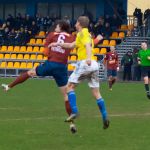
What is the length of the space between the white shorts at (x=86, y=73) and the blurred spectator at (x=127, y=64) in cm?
2504

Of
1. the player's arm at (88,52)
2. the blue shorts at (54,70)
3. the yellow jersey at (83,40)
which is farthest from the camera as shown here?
the blue shorts at (54,70)

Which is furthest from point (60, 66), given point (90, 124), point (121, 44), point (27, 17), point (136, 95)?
point (27, 17)

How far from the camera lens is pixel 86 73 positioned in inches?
499

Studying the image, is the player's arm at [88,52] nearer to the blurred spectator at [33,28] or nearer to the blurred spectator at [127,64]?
the blurred spectator at [127,64]

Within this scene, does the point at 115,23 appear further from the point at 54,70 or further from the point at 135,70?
the point at 54,70

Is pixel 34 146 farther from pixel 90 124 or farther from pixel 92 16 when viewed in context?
pixel 92 16

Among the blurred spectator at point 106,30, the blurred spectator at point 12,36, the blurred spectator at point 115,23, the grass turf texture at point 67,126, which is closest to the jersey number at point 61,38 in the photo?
the grass turf texture at point 67,126

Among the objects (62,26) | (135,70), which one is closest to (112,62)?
(135,70)

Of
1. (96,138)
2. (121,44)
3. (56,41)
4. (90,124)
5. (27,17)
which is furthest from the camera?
(27,17)

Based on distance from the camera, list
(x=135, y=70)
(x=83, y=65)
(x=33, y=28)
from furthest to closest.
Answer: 1. (x=33, y=28)
2. (x=135, y=70)
3. (x=83, y=65)

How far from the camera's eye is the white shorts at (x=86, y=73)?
41.5 feet

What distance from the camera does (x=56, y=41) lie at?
12703mm

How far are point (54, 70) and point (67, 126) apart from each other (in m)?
1.46

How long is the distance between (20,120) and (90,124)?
170 cm
